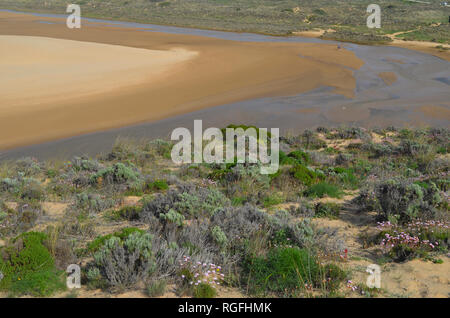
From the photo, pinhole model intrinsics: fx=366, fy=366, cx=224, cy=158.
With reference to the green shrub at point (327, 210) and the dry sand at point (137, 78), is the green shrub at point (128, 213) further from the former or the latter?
the dry sand at point (137, 78)

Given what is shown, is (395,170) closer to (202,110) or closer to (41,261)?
(41,261)

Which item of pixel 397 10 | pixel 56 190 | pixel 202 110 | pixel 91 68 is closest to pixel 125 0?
pixel 397 10

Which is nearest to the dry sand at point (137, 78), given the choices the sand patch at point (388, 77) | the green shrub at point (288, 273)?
the sand patch at point (388, 77)

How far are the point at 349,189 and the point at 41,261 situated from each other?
606 cm

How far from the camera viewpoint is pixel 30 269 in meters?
4.12

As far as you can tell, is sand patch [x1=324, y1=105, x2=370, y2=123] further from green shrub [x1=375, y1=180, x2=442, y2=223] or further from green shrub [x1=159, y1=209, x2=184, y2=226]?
green shrub [x1=159, y1=209, x2=184, y2=226]

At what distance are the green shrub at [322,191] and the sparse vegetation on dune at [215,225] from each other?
0.02 metres

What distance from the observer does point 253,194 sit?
23.7ft

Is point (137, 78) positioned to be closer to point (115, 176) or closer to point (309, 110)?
point (309, 110)

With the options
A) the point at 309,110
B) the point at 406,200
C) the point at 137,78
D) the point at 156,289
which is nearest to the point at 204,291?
the point at 156,289

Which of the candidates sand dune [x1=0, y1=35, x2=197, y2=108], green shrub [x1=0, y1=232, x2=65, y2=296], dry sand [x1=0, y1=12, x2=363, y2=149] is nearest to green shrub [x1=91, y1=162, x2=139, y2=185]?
green shrub [x1=0, y1=232, x2=65, y2=296]

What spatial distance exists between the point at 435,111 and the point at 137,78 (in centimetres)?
1578

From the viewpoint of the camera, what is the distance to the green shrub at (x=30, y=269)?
3.78 metres

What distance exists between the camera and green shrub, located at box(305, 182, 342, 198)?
7266 millimetres
